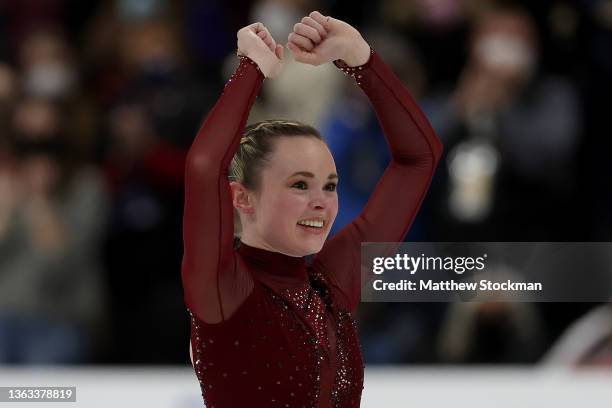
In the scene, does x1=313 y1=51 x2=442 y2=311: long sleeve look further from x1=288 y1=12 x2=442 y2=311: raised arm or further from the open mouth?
the open mouth

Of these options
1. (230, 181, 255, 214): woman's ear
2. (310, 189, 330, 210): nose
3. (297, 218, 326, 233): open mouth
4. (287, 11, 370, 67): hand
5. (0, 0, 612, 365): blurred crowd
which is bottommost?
(297, 218, 326, 233): open mouth

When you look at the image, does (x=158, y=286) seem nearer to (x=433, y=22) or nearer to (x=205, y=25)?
(x=205, y=25)

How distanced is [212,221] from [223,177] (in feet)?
0.23

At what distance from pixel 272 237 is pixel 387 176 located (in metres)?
0.31

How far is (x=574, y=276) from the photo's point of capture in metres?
2.35

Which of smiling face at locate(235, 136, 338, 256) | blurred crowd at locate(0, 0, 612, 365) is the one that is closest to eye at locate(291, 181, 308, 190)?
smiling face at locate(235, 136, 338, 256)

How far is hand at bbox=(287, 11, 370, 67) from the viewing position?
5.51 feet

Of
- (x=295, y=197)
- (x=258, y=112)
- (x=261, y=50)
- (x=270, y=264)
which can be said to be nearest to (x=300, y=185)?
(x=295, y=197)

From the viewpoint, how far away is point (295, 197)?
5.62 feet

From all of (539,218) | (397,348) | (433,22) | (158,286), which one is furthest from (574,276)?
(433,22)

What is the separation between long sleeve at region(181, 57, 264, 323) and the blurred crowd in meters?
1.68

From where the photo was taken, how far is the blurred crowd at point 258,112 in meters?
3.54

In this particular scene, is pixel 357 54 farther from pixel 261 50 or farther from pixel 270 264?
pixel 270 264

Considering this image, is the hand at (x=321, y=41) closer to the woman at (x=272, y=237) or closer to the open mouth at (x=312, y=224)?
the woman at (x=272, y=237)
